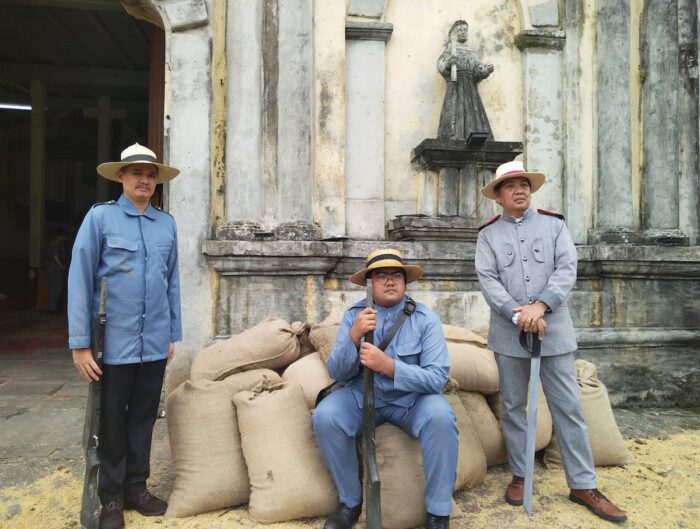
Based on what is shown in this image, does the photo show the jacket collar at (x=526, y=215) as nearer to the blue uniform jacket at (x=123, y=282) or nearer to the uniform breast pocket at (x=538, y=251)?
the uniform breast pocket at (x=538, y=251)

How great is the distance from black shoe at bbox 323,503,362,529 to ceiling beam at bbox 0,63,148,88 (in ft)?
33.7

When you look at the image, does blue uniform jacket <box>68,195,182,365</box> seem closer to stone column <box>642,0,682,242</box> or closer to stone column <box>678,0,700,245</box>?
stone column <box>642,0,682,242</box>

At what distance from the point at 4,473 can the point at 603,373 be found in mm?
4237

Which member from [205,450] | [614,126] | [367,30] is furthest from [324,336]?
[614,126]

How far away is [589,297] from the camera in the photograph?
174 inches

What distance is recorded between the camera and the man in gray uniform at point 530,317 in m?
2.57

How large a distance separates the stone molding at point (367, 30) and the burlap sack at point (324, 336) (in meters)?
2.42

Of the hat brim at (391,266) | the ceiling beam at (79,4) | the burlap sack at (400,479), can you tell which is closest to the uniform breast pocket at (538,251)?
the hat brim at (391,266)

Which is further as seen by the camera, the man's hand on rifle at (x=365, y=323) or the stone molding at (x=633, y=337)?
the stone molding at (x=633, y=337)

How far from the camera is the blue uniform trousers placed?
228cm

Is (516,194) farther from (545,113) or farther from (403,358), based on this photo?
(545,113)

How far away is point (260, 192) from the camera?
4.05m

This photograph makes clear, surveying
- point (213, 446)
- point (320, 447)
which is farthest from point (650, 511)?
point (213, 446)

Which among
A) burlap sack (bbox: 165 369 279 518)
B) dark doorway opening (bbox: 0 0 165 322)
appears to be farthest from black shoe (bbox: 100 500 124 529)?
dark doorway opening (bbox: 0 0 165 322)
